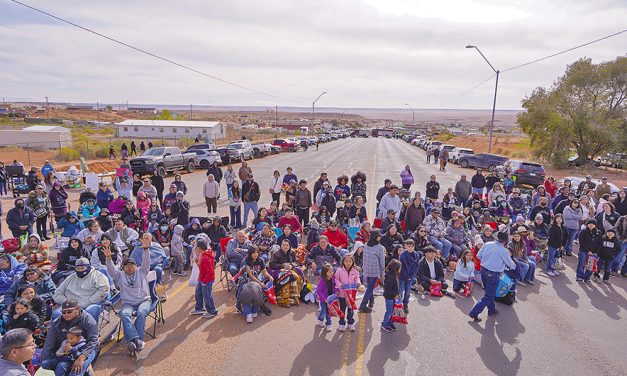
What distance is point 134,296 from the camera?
673cm

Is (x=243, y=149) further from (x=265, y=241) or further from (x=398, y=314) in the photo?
(x=398, y=314)

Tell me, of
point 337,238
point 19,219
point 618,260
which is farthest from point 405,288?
point 19,219

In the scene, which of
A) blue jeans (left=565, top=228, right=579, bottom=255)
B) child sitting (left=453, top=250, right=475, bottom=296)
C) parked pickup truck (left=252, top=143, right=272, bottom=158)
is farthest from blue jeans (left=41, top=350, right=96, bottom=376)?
parked pickup truck (left=252, top=143, right=272, bottom=158)

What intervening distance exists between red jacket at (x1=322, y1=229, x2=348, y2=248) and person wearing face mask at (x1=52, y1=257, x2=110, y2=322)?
5279mm

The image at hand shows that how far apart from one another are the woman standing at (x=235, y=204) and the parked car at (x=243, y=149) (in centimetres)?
2218

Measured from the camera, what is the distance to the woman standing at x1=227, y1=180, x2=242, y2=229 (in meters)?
13.1

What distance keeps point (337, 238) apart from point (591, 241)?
6060 millimetres

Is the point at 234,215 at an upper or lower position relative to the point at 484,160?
lower

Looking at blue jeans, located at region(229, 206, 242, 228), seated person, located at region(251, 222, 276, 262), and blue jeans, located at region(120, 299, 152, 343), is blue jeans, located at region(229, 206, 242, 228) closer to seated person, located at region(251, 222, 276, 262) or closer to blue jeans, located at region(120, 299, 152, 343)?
seated person, located at region(251, 222, 276, 262)

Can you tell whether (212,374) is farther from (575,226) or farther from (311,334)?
(575,226)

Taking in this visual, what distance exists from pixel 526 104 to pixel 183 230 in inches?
1423

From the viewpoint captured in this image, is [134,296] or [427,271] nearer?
[134,296]

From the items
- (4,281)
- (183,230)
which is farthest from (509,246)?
(4,281)

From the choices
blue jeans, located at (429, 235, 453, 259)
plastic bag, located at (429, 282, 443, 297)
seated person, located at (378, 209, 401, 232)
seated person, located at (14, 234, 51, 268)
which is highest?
seated person, located at (378, 209, 401, 232)
